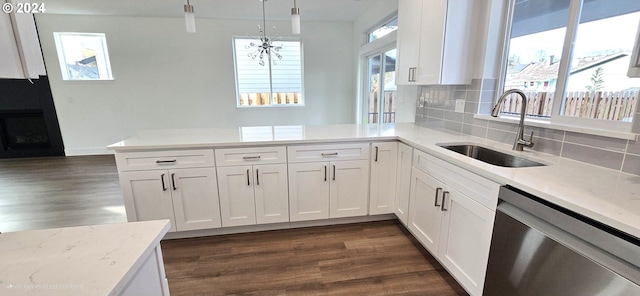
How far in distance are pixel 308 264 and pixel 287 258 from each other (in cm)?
18

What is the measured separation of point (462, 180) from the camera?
1.55 m

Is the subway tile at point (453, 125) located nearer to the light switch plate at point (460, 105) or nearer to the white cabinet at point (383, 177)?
the light switch plate at point (460, 105)

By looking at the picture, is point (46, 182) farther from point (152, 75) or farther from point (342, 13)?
point (342, 13)

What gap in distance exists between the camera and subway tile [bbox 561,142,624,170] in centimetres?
134

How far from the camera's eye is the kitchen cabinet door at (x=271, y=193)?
2.25 m

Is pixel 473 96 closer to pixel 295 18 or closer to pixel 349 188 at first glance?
pixel 349 188

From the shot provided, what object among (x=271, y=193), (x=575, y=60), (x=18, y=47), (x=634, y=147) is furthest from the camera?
(x=271, y=193)

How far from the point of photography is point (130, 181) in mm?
2082

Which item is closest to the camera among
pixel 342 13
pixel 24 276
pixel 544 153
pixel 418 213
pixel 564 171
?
pixel 24 276

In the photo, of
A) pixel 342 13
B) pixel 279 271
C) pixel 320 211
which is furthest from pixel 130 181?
pixel 342 13

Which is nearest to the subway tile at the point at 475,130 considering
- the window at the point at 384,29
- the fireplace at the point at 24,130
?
the window at the point at 384,29

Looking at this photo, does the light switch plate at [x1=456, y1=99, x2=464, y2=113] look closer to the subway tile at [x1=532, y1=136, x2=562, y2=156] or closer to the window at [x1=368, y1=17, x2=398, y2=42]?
the subway tile at [x1=532, y1=136, x2=562, y2=156]

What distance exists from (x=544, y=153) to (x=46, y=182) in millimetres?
5736

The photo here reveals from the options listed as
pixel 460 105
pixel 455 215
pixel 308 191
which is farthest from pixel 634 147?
pixel 308 191
